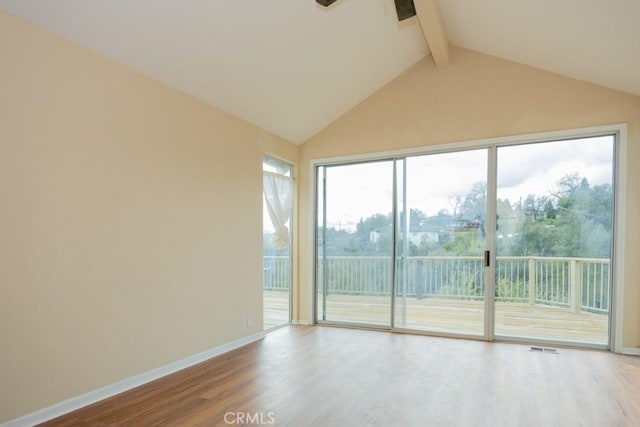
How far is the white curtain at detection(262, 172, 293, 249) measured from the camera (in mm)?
4793

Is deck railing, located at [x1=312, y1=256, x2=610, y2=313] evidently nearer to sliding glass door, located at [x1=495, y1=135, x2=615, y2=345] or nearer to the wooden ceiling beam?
sliding glass door, located at [x1=495, y1=135, x2=615, y2=345]

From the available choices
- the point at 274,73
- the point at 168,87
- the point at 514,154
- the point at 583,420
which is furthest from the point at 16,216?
the point at 514,154

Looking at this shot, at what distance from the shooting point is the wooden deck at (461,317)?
3.99 meters

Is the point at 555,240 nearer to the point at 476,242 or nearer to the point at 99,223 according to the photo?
the point at 476,242

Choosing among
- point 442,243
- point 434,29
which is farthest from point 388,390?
point 434,29

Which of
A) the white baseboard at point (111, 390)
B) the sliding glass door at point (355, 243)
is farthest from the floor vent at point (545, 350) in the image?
the white baseboard at point (111, 390)

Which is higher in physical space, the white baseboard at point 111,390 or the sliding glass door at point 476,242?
the sliding glass door at point 476,242

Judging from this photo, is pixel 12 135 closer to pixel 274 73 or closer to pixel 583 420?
pixel 274 73

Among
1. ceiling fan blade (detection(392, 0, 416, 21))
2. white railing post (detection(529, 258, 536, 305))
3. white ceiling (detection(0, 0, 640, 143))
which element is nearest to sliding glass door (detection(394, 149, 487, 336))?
white railing post (detection(529, 258, 536, 305))

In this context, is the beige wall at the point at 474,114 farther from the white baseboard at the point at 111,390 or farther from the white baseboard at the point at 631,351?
the white baseboard at the point at 111,390

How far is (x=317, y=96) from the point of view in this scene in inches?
176

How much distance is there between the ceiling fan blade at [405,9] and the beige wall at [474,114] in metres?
1.51

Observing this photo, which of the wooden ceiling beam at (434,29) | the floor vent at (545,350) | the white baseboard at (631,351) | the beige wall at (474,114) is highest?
the wooden ceiling beam at (434,29)

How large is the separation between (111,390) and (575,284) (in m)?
4.76
